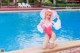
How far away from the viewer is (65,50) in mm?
4094

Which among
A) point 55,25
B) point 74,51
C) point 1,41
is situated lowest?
point 1,41

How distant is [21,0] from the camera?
30141 mm

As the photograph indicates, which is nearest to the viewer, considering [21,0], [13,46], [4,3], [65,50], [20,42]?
[65,50]

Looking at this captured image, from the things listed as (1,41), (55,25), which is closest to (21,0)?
(1,41)

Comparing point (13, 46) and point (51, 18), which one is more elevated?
point (51, 18)

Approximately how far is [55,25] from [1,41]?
4.39 meters

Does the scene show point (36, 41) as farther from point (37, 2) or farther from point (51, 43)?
point (37, 2)

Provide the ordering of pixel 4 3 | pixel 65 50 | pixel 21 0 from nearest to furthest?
1. pixel 65 50
2. pixel 4 3
3. pixel 21 0

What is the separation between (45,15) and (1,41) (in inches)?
174

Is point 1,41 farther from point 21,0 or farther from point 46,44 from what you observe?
point 21,0

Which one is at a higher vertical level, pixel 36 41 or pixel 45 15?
pixel 45 15

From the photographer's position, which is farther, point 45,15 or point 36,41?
point 36,41

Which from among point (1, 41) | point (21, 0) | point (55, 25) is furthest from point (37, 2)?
point (55, 25)

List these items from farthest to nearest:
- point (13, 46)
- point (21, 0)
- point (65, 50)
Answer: point (21, 0) → point (13, 46) → point (65, 50)
